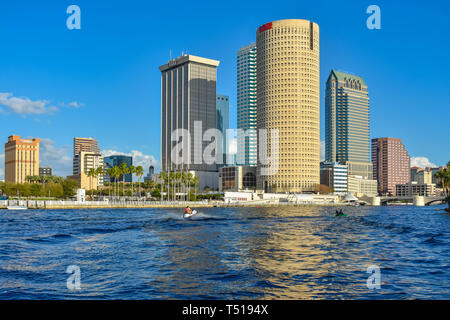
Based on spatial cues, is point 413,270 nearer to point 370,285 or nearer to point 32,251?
point 370,285

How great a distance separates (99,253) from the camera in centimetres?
4069

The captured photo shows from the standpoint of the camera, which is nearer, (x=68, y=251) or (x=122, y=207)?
(x=68, y=251)

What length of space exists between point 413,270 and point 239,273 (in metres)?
13.7

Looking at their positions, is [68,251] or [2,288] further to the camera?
A: [68,251]

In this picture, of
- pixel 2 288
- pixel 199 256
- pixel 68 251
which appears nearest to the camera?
pixel 2 288
